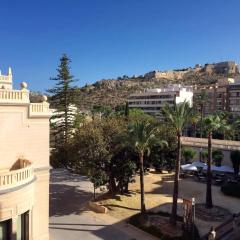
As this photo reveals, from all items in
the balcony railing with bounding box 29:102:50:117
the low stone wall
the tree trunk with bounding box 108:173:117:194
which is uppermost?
the balcony railing with bounding box 29:102:50:117

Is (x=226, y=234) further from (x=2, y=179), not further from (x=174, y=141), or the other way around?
(x=2, y=179)

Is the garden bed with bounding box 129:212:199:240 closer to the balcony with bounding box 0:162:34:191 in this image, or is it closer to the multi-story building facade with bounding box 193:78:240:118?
the balcony with bounding box 0:162:34:191

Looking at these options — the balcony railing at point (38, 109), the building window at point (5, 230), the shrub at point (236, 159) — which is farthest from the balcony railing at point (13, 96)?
the shrub at point (236, 159)

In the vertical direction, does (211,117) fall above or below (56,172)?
above

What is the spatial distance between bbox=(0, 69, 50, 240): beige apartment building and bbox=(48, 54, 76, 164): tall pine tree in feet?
93.4

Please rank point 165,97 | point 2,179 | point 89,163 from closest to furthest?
point 2,179, point 89,163, point 165,97

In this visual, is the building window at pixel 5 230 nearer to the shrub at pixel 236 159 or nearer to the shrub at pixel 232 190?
the shrub at pixel 232 190

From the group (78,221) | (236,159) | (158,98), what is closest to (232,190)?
(236,159)

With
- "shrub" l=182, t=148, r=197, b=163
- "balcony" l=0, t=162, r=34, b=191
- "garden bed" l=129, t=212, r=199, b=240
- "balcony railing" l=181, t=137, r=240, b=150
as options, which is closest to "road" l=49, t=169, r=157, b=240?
"garden bed" l=129, t=212, r=199, b=240

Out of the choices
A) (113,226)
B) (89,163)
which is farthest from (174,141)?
(113,226)

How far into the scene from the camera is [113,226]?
2369cm

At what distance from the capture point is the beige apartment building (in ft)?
54.6

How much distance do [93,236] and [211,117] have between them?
1296 cm

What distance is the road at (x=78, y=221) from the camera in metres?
22.0
